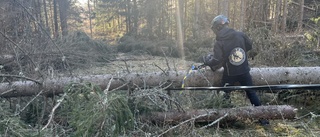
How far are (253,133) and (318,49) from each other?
5.36 m

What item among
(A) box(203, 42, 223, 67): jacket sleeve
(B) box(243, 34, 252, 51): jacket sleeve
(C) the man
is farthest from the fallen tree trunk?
(B) box(243, 34, 252, 51): jacket sleeve

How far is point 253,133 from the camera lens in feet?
11.3

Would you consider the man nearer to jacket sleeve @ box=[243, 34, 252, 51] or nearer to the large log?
jacket sleeve @ box=[243, 34, 252, 51]

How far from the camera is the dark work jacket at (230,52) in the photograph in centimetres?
377

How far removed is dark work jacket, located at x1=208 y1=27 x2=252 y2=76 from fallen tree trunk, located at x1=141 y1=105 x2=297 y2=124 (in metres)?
0.60

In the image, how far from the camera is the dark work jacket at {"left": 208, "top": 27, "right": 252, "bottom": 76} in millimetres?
3771

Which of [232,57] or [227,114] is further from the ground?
[232,57]

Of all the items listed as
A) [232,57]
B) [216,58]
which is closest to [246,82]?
[232,57]

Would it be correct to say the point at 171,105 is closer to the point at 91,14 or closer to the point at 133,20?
the point at 133,20

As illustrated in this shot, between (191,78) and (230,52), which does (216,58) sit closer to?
(230,52)

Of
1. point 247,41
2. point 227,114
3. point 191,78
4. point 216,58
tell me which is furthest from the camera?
point 191,78

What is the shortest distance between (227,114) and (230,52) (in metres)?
0.95

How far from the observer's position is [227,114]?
11.3 ft

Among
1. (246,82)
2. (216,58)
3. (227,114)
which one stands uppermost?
(216,58)
